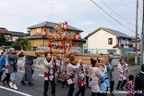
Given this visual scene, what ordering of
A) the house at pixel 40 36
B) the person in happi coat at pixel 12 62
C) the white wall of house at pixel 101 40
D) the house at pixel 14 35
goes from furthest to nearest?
the house at pixel 14 35
the white wall of house at pixel 101 40
the house at pixel 40 36
the person in happi coat at pixel 12 62

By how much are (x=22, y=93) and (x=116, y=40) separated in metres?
25.5

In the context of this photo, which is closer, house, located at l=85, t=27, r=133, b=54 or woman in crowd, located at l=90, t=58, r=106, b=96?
woman in crowd, located at l=90, t=58, r=106, b=96

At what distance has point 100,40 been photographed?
3161cm

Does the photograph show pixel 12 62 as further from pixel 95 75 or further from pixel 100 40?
pixel 100 40

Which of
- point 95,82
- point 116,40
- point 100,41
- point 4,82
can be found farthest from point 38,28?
point 95,82

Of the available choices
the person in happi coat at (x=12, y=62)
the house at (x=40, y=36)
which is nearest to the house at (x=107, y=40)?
the house at (x=40, y=36)

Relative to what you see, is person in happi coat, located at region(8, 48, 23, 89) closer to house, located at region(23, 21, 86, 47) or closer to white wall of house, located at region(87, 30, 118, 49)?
house, located at region(23, 21, 86, 47)

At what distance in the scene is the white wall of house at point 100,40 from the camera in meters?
29.6

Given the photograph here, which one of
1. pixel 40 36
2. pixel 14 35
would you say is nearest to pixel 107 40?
pixel 40 36

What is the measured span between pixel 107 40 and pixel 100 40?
1741 millimetres

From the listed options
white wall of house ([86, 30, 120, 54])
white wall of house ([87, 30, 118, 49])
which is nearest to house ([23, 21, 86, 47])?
white wall of house ([86, 30, 120, 54])

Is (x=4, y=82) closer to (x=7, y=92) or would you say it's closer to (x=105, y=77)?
(x=7, y=92)

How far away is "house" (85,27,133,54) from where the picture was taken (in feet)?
95.8

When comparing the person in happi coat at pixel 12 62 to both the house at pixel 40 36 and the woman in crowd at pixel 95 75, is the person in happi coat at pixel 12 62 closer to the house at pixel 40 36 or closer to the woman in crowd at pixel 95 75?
the woman in crowd at pixel 95 75
